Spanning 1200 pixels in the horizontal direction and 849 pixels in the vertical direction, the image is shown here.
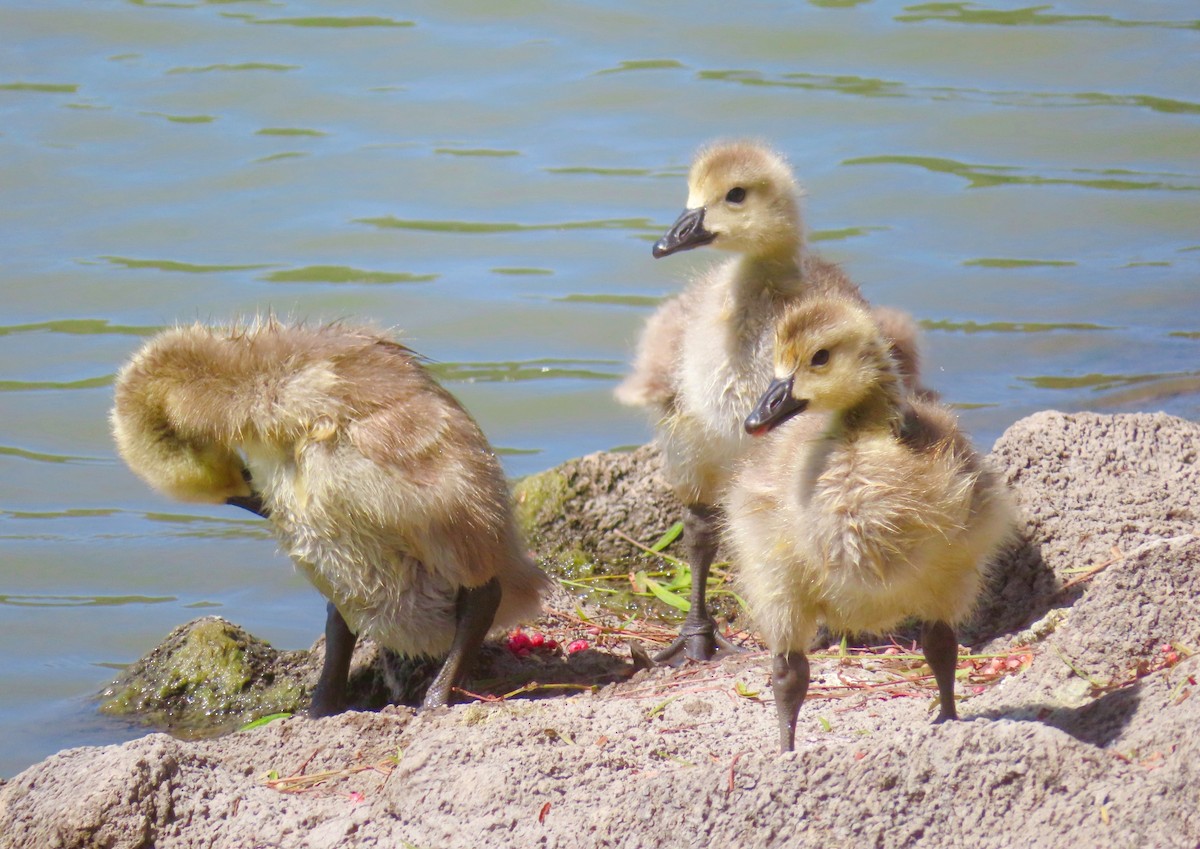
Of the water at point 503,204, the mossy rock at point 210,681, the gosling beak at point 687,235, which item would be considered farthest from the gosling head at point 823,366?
the water at point 503,204

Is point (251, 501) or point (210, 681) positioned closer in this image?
point (251, 501)

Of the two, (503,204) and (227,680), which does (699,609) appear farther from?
(503,204)

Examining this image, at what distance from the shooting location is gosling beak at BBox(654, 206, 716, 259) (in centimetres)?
598

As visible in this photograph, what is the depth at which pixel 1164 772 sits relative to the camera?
11.2ft

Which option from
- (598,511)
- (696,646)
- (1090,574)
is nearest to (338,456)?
(696,646)

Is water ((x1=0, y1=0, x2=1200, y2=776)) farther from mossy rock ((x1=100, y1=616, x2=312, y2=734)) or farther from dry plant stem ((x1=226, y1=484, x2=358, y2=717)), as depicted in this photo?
dry plant stem ((x1=226, y1=484, x2=358, y2=717))

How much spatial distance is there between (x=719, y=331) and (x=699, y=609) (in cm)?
121

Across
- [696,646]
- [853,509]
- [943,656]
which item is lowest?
[696,646]

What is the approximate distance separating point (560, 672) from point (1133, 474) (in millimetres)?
2472

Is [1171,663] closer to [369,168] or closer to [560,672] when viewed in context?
[560,672]

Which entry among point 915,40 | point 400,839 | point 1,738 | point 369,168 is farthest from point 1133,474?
point 915,40

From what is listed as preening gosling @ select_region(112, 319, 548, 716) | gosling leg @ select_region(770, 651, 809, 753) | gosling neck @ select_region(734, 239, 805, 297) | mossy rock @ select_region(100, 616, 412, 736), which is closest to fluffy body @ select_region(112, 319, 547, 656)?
preening gosling @ select_region(112, 319, 548, 716)

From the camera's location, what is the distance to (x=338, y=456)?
16.6ft

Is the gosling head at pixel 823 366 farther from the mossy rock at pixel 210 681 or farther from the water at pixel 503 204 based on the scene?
the water at pixel 503 204
